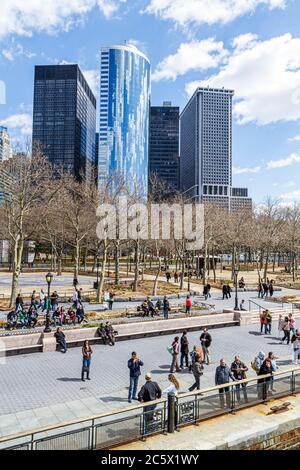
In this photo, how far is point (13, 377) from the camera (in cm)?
1258

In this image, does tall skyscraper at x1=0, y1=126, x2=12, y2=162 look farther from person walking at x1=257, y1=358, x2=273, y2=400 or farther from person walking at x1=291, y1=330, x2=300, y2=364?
person walking at x1=257, y1=358, x2=273, y2=400

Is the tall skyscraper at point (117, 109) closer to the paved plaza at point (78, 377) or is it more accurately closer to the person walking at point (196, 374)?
the paved plaza at point (78, 377)

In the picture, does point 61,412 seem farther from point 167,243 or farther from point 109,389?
point 167,243

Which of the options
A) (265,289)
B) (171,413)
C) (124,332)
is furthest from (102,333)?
(265,289)

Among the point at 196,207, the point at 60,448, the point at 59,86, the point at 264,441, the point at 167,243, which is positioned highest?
Result: the point at 59,86

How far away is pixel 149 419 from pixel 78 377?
207 inches

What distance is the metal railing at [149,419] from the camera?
23.8ft

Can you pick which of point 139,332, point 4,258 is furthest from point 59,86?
point 139,332

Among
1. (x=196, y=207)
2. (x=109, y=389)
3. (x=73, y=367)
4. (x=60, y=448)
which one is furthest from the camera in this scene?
(x=196, y=207)

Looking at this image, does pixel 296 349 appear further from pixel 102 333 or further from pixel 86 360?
pixel 102 333

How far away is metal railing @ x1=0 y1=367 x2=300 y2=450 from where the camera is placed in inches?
285

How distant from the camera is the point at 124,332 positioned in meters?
18.4

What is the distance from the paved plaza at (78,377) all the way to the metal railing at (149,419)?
1110 millimetres

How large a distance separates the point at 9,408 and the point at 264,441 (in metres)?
6.97
